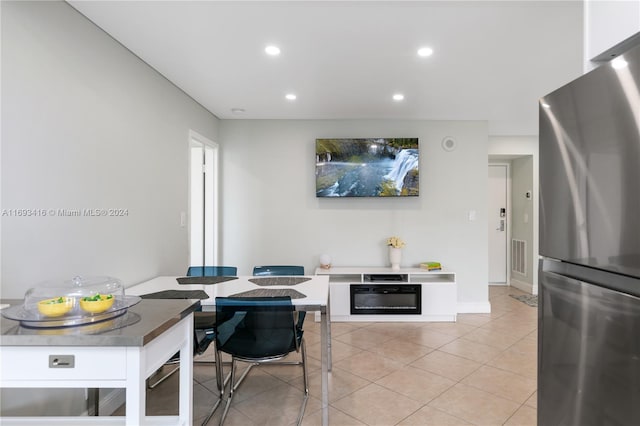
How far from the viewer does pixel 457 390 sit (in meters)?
2.51

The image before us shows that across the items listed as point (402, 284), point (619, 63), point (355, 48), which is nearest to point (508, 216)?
point (402, 284)

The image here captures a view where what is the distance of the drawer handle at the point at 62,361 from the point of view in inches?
44.2

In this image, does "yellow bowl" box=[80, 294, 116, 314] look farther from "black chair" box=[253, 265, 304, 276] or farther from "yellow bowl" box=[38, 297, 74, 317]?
"black chair" box=[253, 265, 304, 276]

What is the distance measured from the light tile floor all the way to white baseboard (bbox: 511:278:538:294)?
6.22 feet

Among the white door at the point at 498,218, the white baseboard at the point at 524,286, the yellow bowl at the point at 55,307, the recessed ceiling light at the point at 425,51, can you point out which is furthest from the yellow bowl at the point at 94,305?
the white door at the point at 498,218

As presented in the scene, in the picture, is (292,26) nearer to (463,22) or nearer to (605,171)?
(463,22)

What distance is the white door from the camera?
5961mm

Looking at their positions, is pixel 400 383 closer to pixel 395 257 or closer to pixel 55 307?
pixel 395 257

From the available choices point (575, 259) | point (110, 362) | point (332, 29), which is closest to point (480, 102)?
point (332, 29)

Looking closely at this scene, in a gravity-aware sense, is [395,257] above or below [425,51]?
below

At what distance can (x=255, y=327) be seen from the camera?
2.02m

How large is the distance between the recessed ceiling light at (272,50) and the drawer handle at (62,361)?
217cm

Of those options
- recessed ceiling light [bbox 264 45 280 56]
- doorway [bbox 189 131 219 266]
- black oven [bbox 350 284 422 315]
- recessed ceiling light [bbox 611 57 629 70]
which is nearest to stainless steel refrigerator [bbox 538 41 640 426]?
recessed ceiling light [bbox 611 57 629 70]

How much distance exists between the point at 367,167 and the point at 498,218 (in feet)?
10.2
